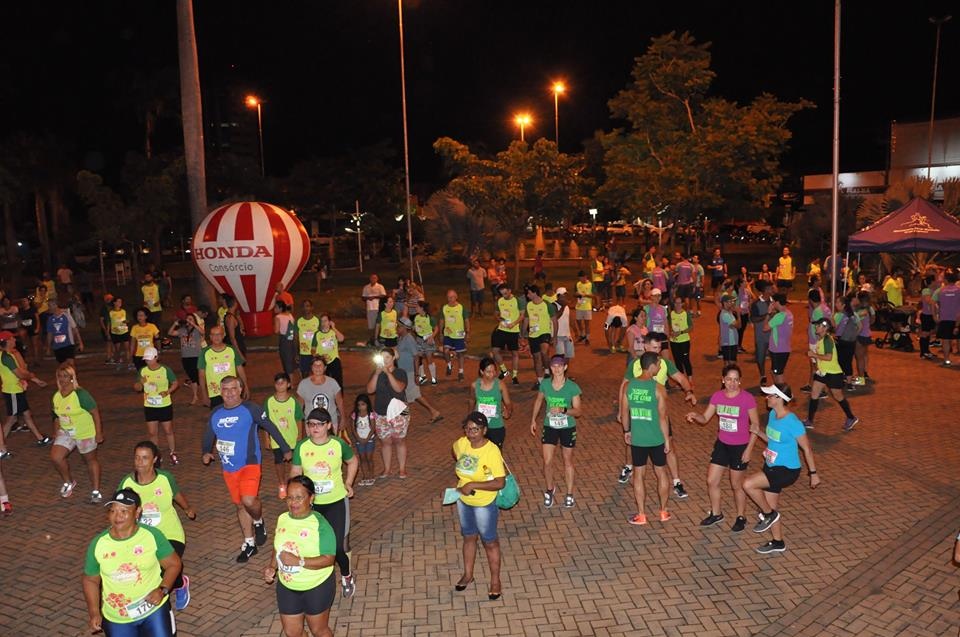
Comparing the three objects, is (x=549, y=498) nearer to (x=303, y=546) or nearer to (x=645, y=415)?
(x=645, y=415)

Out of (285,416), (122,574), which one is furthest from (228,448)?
(122,574)

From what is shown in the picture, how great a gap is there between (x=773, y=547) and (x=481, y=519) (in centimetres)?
310

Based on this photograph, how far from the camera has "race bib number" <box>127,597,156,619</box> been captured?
5.18 meters

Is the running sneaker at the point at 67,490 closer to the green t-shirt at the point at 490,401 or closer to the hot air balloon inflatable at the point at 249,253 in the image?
the green t-shirt at the point at 490,401

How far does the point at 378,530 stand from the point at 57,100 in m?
45.1

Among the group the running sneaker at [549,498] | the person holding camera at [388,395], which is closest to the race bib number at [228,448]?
the person holding camera at [388,395]

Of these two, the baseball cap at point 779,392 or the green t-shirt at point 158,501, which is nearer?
the green t-shirt at point 158,501

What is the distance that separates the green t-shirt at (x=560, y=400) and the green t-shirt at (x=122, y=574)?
174 inches

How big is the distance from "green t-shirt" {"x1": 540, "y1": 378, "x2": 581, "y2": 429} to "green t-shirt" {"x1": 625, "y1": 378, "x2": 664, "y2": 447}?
635 millimetres

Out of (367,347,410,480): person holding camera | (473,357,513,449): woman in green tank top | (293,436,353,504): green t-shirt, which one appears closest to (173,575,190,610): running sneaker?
(293,436,353,504): green t-shirt

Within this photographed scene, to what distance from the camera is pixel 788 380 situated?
15031 millimetres

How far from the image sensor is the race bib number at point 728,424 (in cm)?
793

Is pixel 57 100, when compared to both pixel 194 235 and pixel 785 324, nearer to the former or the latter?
pixel 194 235

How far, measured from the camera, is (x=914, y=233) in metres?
18.6
